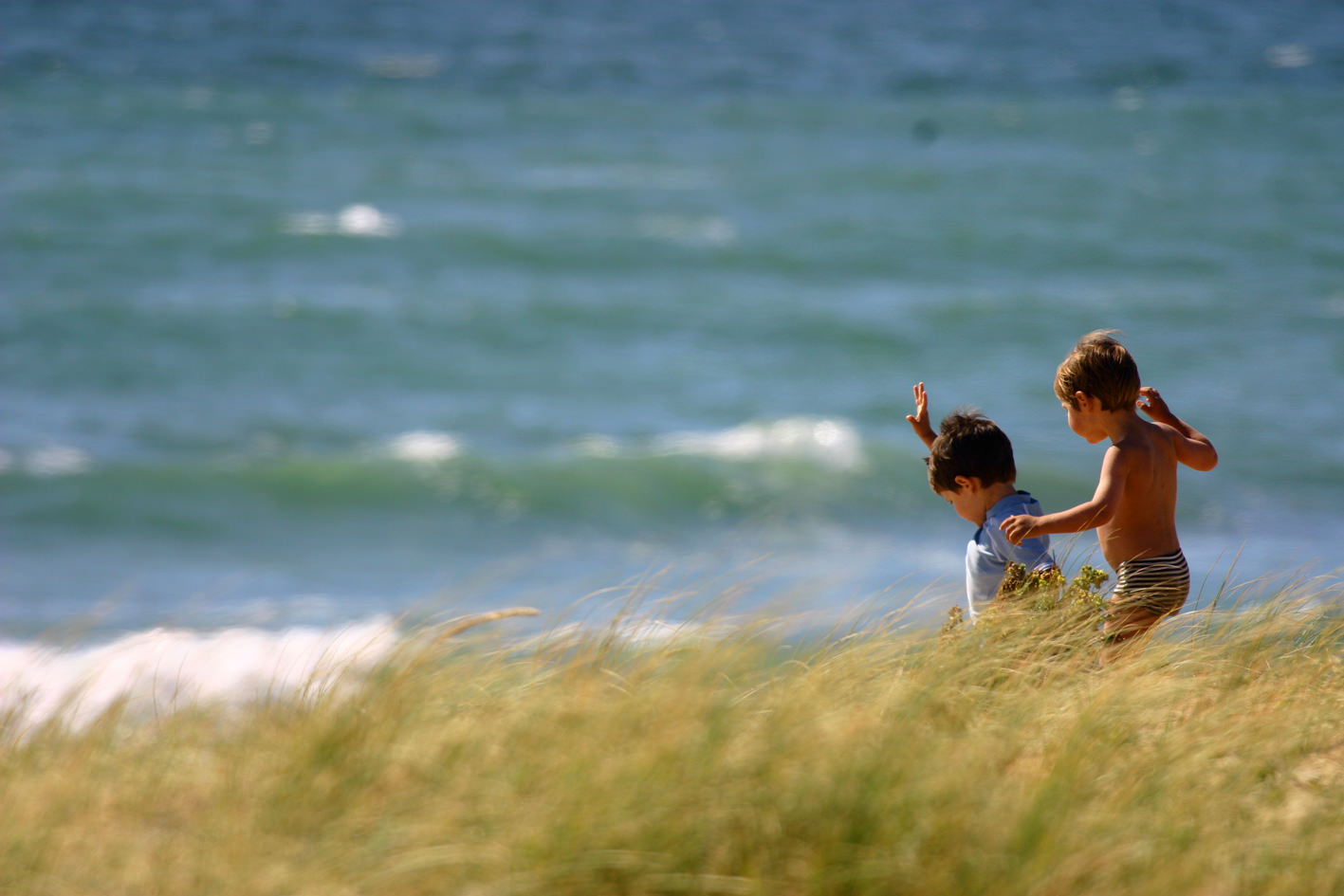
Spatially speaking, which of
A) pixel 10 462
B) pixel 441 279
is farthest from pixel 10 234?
pixel 10 462

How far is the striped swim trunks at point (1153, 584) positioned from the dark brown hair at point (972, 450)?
1.47 ft

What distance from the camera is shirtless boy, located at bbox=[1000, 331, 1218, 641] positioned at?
3268 mm

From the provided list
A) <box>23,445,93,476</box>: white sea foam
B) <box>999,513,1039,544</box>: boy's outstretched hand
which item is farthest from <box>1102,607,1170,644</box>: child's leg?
<box>23,445,93,476</box>: white sea foam

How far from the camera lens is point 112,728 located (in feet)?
9.70

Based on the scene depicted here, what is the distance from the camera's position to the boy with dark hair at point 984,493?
3.26 metres

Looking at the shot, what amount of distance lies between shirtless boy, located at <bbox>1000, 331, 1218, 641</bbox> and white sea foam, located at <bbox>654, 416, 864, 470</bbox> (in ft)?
29.1

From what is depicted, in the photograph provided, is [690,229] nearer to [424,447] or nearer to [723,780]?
[424,447]

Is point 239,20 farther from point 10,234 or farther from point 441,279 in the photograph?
point 441,279

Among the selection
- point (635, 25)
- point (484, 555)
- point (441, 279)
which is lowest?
point (484, 555)

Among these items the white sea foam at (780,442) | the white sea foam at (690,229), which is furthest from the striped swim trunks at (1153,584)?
the white sea foam at (690,229)

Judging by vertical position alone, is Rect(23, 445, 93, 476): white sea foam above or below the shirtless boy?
below

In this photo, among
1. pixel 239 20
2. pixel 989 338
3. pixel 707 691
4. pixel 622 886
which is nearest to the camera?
pixel 622 886

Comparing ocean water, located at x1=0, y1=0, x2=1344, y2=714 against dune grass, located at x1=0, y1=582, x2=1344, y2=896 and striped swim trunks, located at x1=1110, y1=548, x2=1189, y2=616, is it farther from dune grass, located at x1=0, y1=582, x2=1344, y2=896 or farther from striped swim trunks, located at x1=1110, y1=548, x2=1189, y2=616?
striped swim trunks, located at x1=1110, y1=548, x2=1189, y2=616

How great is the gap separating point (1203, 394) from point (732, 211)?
10131 mm
